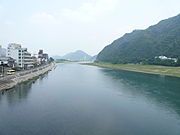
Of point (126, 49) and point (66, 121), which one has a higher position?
point (126, 49)

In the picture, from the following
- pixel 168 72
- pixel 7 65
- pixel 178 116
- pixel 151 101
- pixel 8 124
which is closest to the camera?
pixel 8 124

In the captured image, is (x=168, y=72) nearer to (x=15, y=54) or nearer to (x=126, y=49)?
(x=15, y=54)

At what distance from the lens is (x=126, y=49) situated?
11675 centimetres

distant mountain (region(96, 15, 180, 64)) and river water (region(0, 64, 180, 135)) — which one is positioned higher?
distant mountain (region(96, 15, 180, 64))

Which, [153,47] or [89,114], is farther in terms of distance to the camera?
[153,47]

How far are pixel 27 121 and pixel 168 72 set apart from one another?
144 feet

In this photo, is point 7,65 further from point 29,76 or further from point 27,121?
point 27,121

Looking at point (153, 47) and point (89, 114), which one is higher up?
point (153, 47)

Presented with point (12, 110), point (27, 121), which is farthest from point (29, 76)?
point (27, 121)

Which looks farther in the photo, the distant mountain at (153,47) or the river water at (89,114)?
the distant mountain at (153,47)

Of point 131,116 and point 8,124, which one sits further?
point 131,116

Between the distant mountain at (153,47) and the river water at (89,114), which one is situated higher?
the distant mountain at (153,47)

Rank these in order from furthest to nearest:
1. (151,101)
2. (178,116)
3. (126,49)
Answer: (126,49) → (151,101) → (178,116)

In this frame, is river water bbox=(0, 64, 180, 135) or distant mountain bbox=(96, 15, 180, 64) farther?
distant mountain bbox=(96, 15, 180, 64)
